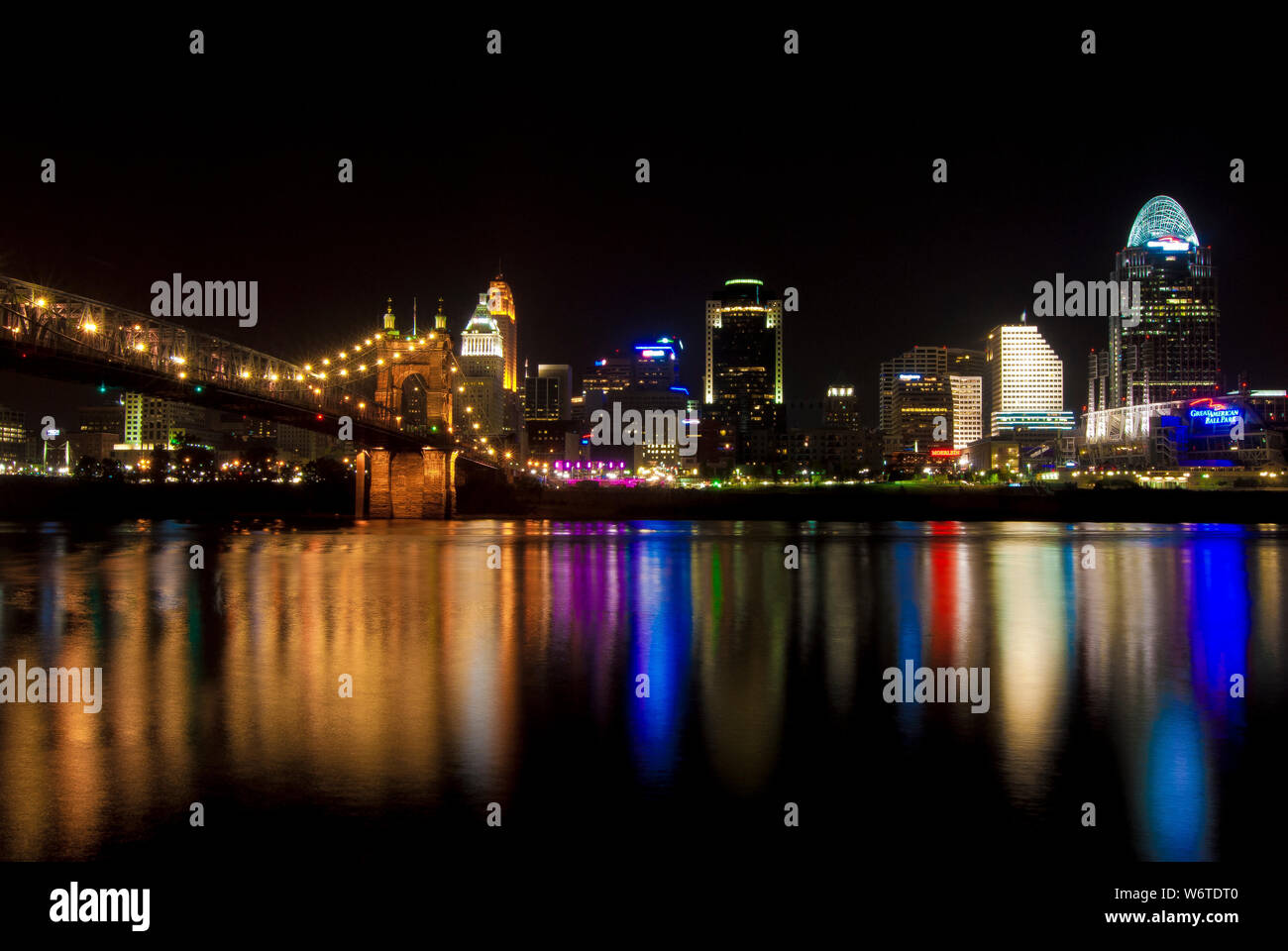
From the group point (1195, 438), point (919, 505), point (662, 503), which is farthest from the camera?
point (1195, 438)

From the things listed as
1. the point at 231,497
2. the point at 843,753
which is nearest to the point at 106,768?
the point at 843,753

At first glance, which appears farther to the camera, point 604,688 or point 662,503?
point 662,503

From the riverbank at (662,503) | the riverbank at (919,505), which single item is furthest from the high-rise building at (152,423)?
the riverbank at (919,505)

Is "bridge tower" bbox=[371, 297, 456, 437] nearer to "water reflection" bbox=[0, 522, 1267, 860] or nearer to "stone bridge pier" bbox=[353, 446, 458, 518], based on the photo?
"stone bridge pier" bbox=[353, 446, 458, 518]

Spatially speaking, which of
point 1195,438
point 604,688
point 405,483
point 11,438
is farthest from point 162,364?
point 11,438

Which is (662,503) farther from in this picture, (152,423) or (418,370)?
(152,423)

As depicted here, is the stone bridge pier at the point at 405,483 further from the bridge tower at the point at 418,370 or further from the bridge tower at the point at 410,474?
the bridge tower at the point at 418,370

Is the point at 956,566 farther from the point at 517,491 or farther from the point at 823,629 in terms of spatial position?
the point at 517,491
